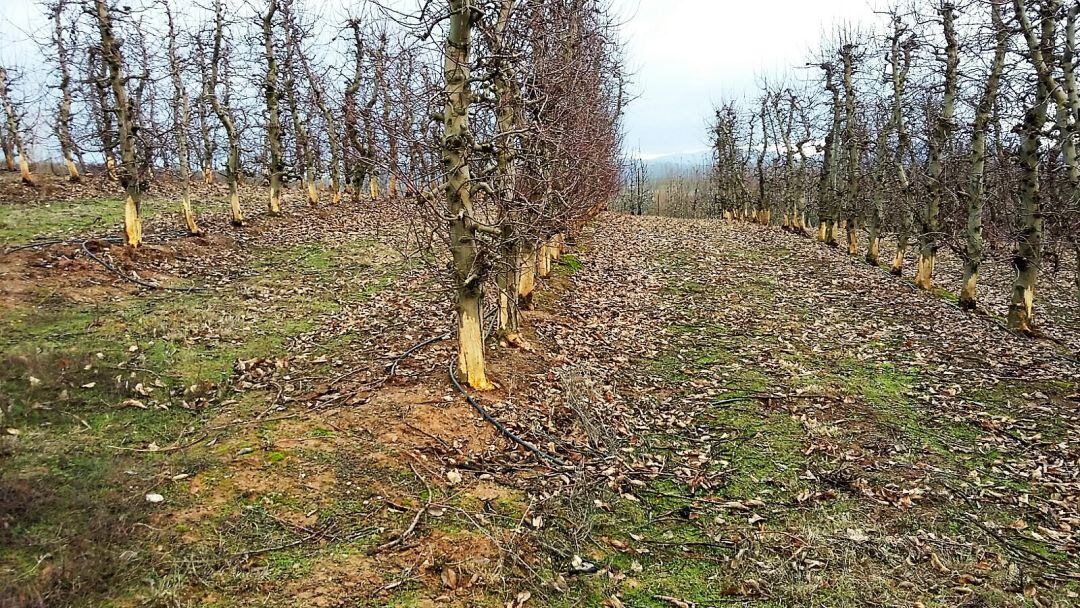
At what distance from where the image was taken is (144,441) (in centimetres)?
582

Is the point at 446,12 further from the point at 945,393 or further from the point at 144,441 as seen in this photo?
the point at 945,393

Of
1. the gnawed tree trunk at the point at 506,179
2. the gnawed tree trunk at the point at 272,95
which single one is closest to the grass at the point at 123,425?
the gnawed tree trunk at the point at 506,179

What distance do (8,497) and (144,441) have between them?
1.44m

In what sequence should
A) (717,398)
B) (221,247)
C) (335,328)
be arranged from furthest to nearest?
(221,247) → (335,328) → (717,398)

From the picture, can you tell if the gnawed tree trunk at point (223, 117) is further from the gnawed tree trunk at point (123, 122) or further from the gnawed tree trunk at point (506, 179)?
the gnawed tree trunk at point (506, 179)

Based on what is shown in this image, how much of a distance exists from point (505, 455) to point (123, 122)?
1184cm

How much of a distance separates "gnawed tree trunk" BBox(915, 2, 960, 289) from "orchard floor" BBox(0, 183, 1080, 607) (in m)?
3.92

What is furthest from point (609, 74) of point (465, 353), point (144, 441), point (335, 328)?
point (144, 441)

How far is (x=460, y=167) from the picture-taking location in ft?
20.8

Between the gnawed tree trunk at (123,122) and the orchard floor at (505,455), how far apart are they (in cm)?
79

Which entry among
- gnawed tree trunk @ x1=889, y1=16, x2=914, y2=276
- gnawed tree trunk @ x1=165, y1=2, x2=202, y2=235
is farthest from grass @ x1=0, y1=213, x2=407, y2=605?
gnawed tree trunk @ x1=889, y1=16, x2=914, y2=276

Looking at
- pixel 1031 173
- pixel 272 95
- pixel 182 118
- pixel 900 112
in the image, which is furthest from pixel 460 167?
pixel 900 112

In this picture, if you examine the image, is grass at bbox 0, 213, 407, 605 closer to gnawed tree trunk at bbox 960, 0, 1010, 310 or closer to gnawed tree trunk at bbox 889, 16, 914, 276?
gnawed tree trunk at bbox 960, 0, 1010, 310

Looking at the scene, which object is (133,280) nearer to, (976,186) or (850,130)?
(976,186)
